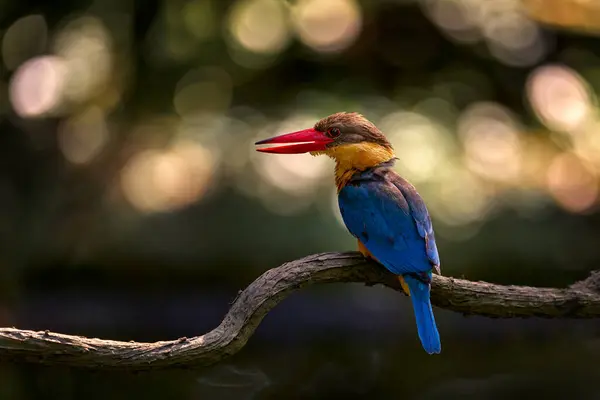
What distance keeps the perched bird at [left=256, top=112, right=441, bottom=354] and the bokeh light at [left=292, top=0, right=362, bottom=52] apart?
272 cm

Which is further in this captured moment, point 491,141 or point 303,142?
point 491,141

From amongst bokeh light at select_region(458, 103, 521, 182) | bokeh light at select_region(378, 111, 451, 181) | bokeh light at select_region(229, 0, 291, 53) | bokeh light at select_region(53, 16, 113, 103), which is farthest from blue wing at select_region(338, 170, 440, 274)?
bokeh light at select_region(53, 16, 113, 103)

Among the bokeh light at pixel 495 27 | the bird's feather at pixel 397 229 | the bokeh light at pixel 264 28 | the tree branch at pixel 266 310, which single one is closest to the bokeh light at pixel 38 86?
the bokeh light at pixel 264 28

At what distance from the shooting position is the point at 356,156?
245cm

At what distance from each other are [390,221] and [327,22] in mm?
3093

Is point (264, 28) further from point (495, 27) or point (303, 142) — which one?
point (303, 142)

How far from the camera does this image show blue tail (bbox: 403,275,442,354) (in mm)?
2072

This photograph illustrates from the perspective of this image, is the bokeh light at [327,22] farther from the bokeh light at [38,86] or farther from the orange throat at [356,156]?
the orange throat at [356,156]

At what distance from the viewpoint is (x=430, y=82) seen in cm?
548

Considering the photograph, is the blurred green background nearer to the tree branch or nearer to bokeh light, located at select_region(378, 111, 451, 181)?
bokeh light, located at select_region(378, 111, 451, 181)

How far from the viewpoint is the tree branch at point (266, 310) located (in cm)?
171

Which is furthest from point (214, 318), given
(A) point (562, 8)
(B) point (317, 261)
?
(B) point (317, 261)

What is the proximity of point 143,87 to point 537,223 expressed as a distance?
8.08ft

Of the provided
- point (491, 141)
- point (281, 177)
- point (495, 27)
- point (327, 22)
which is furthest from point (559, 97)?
point (281, 177)
